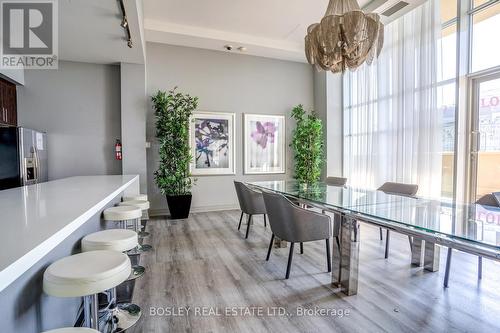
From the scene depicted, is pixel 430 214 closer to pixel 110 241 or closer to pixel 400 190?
pixel 400 190

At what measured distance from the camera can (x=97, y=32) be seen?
12.0ft

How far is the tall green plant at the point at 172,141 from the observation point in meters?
4.88

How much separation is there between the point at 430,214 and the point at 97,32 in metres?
4.38

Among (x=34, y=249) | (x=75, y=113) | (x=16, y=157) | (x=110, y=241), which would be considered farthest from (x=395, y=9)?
(x=16, y=157)

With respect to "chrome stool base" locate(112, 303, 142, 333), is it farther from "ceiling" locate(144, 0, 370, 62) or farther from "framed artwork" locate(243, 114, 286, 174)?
"framed artwork" locate(243, 114, 286, 174)

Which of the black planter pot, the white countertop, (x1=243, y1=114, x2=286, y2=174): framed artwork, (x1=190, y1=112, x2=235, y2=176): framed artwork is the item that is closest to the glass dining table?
the white countertop

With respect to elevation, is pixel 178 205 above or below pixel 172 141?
below

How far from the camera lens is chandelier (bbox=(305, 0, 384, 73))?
262 cm

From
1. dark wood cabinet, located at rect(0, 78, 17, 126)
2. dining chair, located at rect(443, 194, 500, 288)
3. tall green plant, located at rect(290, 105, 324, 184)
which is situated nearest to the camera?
dining chair, located at rect(443, 194, 500, 288)

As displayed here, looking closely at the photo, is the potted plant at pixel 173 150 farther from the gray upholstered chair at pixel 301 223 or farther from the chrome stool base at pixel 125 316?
the chrome stool base at pixel 125 316

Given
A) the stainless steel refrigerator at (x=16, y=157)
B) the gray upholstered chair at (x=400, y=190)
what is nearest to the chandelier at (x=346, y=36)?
the gray upholstered chair at (x=400, y=190)

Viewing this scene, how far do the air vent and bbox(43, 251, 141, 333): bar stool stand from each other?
14.8ft

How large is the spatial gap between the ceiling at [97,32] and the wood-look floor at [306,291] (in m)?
2.92

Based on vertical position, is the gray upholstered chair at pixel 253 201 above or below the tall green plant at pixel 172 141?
below
